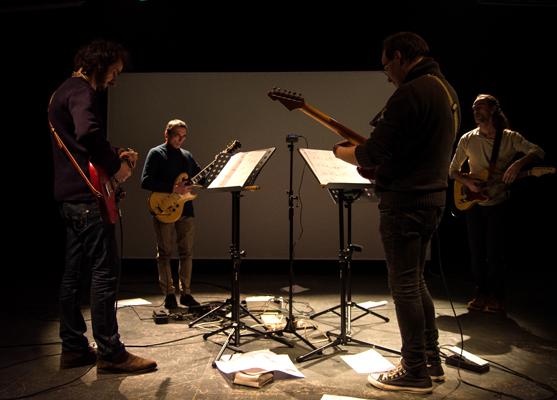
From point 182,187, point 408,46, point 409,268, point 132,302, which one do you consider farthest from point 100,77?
point 132,302

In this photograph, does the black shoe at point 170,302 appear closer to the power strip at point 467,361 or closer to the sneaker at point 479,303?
the power strip at point 467,361

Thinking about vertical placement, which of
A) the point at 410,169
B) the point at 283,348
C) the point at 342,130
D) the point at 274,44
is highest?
the point at 274,44

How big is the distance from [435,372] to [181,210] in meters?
2.48

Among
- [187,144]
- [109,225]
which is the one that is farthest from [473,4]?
[109,225]

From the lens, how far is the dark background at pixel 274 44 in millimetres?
5391

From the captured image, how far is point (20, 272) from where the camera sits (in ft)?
17.0

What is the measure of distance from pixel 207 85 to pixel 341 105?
187cm

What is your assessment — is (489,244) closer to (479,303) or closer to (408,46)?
(479,303)

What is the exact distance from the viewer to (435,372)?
2188 millimetres

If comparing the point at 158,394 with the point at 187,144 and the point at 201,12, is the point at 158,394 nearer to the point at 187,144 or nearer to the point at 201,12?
the point at 187,144

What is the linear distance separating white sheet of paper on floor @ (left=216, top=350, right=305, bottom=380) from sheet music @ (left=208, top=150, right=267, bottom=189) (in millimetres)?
1070

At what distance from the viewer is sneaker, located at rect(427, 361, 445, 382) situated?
218 cm

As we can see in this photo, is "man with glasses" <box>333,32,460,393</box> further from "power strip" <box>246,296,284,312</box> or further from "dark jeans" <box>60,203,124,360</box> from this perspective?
"power strip" <box>246,296,284,312</box>

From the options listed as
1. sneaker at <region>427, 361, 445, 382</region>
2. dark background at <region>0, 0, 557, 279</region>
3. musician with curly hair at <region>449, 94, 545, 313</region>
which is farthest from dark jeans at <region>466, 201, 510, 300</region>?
dark background at <region>0, 0, 557, 279</region>
